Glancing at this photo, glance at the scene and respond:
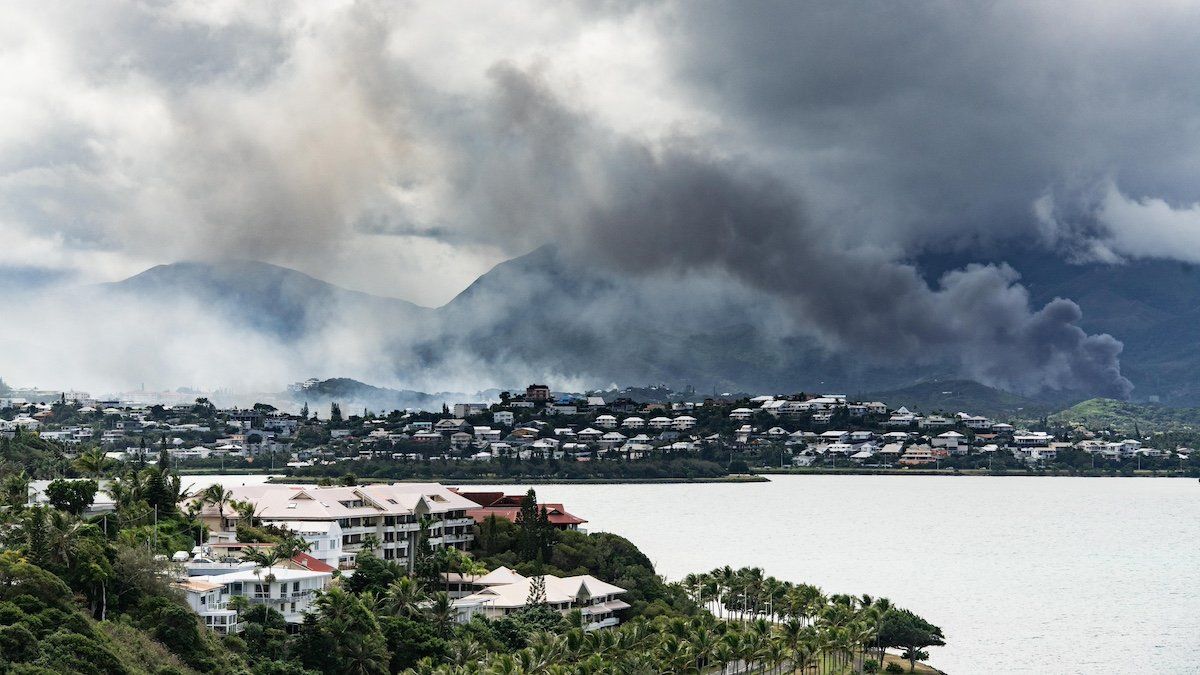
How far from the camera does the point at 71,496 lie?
56344 mm

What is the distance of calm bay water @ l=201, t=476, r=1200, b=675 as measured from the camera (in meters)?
66.6

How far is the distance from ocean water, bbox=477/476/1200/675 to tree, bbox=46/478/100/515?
3431 cm

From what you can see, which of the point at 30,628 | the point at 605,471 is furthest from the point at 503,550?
the point at 605,471

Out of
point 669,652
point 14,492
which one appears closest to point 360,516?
point 14,492

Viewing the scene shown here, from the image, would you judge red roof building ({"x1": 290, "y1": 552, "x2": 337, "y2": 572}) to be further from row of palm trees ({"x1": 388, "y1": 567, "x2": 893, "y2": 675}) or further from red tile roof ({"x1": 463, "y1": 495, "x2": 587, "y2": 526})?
red tile roof ({"x1": 463, "y1": 495, "x2": 587, "y2": 526})

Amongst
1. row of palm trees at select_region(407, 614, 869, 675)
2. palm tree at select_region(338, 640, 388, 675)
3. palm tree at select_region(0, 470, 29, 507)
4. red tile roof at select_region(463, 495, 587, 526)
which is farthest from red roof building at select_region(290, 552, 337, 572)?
red tile roof at select_region(463, 495, 587, 526)

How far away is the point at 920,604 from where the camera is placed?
77.4 meters

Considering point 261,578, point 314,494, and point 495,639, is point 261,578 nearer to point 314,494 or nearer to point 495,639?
point 495,639

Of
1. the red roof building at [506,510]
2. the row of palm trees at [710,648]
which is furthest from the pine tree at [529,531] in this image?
the row of palm trees at [710,648]

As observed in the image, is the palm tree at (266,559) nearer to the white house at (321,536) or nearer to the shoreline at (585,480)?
the white house at (321,536)

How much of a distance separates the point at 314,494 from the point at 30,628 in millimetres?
27843

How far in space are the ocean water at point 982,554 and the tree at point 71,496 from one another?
34.3 m

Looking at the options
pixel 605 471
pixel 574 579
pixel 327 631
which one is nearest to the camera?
pixel 327 631

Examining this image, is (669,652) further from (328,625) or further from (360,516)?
(360,516)
